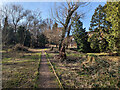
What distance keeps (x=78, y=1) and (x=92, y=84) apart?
Result: 23.6ft

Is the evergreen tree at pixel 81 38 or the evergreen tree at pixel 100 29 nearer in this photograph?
the evergreen tree at pixel 100 29

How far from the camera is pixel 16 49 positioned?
1588 centimetres

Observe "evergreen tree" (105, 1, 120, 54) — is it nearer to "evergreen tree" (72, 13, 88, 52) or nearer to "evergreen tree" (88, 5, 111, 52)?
"evergreen tree" (88, 5, 111, 52)

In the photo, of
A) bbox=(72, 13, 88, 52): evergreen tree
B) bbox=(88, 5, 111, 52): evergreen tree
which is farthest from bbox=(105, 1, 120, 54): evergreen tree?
bbox=(72, 13, 88, 52): evergreen tree

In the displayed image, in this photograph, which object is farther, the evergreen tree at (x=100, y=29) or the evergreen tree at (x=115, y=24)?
the evergreen tree at (x=100, y=29)

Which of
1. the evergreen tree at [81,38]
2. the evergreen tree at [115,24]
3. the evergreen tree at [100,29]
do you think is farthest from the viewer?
the evergreen tree at [81,38]

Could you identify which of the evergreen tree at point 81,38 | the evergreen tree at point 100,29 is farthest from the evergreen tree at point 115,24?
the evergreen tree at point 81,38

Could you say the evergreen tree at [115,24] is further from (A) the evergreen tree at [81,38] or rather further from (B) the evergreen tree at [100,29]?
(A) the evergreen tree at [81,38]

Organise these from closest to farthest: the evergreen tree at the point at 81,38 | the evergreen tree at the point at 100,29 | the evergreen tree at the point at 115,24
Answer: the evergreen tree at the point at 115,24, the evergreen tree at the point at 100,29, the evergreen tree at the point at 81,38

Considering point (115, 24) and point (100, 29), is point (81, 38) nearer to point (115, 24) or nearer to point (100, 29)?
point (100, 29)

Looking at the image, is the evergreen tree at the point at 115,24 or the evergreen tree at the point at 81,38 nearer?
the evergreen tree at the point at 115,24

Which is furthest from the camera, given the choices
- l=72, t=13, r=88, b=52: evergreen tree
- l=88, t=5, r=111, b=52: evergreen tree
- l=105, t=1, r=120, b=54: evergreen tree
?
l=72, t=13, r=88, b=52: evergreen tree

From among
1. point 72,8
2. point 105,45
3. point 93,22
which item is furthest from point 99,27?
point 72,8

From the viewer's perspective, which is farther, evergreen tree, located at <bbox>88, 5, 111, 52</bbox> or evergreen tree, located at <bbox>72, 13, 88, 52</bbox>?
evergreen tree, located at <bbox>72, 13, 88, 52</bbox>
